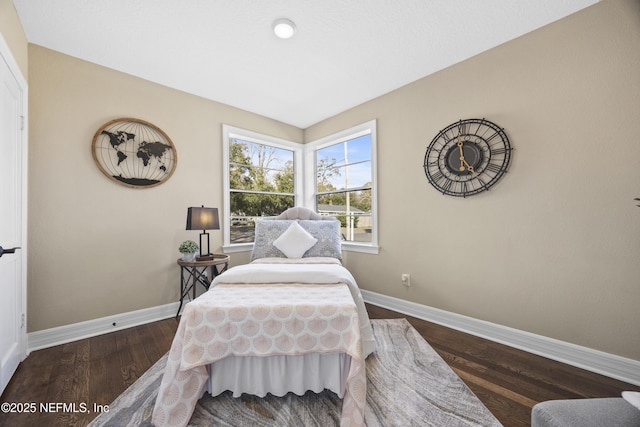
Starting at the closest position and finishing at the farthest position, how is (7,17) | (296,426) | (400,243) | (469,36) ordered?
(296,426)
(7,17)
(469,36)
(400,243)

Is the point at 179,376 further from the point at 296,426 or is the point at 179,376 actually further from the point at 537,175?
the point at 537,175

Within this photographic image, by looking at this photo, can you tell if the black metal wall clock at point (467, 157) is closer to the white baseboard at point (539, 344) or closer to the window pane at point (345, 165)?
the window pane at point (345, 165)

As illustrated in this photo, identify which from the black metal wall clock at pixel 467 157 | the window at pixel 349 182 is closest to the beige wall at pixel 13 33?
the window at pixel 349 182

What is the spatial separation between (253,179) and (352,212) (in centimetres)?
154

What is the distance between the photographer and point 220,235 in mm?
3385

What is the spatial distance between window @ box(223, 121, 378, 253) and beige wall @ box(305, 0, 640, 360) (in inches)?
30.3

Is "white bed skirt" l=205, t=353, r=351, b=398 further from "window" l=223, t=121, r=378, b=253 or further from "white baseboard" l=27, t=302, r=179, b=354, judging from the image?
"window" l=223, t=121, r=378, b=253

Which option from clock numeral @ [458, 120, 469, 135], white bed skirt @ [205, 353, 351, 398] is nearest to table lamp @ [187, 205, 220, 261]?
white bed skirt @ [205, 353, 351, 398]

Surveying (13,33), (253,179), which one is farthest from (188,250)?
(13,33)

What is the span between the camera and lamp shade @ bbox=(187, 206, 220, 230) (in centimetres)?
274

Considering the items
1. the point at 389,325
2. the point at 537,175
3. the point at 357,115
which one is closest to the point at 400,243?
the point at 389,325

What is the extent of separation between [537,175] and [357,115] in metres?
2.14

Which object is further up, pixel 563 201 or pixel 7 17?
pixel 7 17

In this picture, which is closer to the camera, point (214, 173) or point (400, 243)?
point (400, 243)
